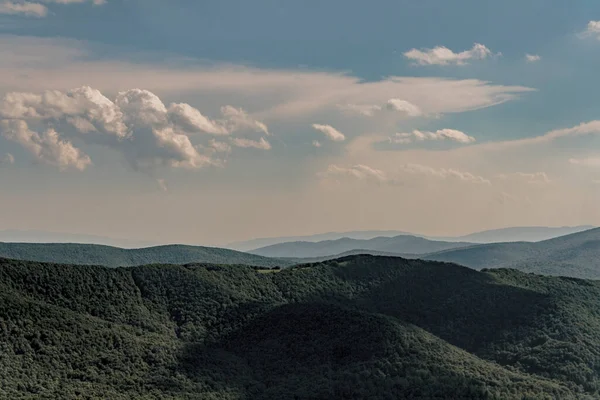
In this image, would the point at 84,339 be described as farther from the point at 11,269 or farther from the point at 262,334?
the point at 262,334

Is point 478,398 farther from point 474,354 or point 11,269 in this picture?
point 11,269

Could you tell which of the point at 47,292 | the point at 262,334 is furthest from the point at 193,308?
the point at 47,292

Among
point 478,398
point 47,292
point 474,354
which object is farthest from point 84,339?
point 474,354

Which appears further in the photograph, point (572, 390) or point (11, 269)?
point (11, 269)

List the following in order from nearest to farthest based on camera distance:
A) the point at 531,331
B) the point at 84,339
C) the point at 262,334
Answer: the point at 84,339 < the point at 262,334 < the point at 531,331

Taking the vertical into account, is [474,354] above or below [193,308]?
below

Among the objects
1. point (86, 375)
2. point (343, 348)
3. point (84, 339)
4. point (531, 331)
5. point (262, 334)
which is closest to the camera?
point (86, 375)

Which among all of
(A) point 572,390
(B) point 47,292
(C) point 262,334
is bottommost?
(A) point 572,390
